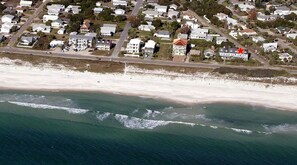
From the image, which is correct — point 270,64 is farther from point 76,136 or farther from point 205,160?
point 76,136

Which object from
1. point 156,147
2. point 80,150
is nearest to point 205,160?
point 156,147

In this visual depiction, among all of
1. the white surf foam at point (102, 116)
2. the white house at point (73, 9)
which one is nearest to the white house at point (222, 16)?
the white house at point (73, 9)

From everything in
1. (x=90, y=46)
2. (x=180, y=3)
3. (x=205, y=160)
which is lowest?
(x=205, y=160)

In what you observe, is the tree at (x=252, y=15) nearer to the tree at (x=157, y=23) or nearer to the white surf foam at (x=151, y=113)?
the tree at (x=157, y=23)

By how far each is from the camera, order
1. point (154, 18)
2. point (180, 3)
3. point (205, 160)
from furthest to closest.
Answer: point (180, 3) < point (154, 18) < point (205, 160)

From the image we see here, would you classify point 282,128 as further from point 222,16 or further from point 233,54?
point 222,16

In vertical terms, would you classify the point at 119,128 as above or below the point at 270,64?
below
